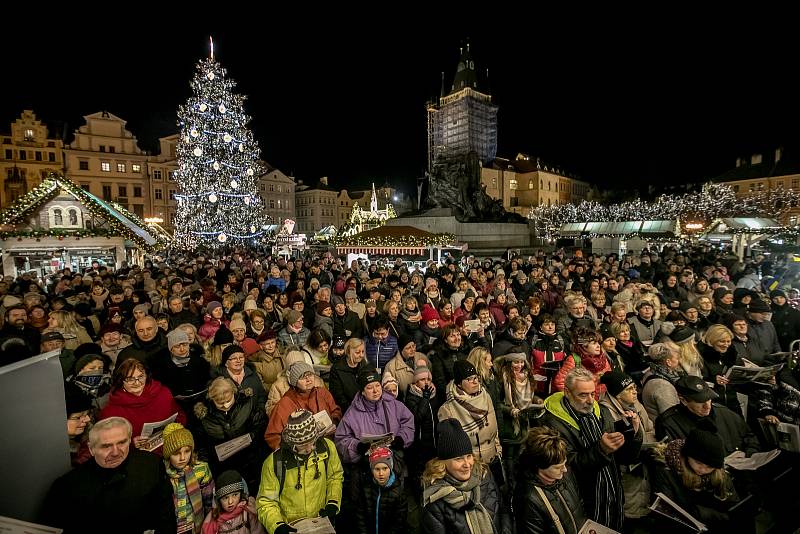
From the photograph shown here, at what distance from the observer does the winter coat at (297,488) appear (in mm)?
2877

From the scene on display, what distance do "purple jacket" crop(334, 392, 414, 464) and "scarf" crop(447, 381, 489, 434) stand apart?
52cm

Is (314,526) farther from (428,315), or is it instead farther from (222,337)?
(428,315)

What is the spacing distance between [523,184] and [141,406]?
81866mm

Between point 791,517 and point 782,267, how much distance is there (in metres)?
15.2

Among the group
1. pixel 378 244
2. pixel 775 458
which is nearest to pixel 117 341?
pixel 775 458

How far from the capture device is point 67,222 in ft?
55.2

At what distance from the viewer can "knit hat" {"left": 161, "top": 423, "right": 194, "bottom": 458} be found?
2797mm

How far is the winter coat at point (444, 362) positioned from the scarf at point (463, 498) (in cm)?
222

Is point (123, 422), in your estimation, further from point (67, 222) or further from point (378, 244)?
point (67, 222)

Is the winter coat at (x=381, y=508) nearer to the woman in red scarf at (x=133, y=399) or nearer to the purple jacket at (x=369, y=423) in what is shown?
the purple jacket at (x=369, y=423)

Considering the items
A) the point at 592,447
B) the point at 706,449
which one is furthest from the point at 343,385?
the point at 706,449

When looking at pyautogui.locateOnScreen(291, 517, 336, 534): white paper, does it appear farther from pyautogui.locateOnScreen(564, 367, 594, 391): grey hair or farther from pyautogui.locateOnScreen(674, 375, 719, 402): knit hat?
pyautogui.locateOnScreen(674, 375, 719, 402): knit hat

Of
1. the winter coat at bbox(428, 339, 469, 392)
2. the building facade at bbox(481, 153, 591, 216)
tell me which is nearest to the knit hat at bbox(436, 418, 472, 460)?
the winter coat at bbox(428, 339, 469, 392)

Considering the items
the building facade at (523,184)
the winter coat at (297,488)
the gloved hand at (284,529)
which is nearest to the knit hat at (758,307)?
the winter coat at (297,488)
